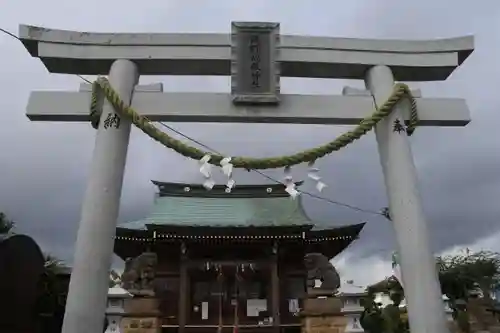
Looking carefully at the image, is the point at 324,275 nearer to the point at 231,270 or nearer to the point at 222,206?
the point at 231,270

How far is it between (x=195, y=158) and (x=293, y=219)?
13.1 meters

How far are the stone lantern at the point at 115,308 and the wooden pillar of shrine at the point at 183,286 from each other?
77.1 inches

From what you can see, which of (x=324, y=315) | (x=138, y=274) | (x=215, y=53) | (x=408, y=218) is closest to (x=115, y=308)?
(x=138, y=274)

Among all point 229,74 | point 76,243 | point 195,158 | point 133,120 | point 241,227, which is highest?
point 241,227

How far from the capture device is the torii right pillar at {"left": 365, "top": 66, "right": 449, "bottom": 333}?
14.3ft

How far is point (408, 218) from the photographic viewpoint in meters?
4.61

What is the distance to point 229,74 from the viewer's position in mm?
5281

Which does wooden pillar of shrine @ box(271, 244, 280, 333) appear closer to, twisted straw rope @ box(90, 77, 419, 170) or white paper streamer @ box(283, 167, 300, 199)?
white paper streamer @ box(283, 167, 300, 199)

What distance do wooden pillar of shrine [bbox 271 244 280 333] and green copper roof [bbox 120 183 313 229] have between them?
170 centimetres

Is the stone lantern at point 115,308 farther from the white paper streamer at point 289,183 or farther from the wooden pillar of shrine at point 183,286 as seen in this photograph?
the white paper streamer at point 289,183

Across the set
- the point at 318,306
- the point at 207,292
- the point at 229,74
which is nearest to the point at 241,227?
the point at 207,292

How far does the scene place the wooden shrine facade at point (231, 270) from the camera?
14.7 meters

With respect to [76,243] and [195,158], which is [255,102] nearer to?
[195,158]

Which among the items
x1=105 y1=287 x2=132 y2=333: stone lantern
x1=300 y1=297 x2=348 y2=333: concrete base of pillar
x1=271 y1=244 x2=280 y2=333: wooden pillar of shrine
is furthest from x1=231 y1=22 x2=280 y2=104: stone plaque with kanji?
x1=271 y1=244 x2=280 y2=333: wooden pillar of shrine
